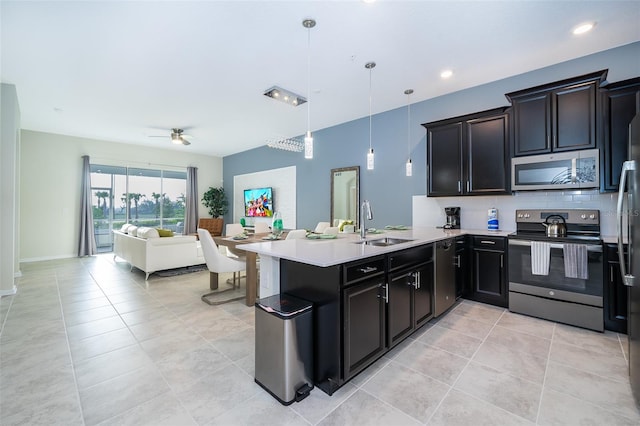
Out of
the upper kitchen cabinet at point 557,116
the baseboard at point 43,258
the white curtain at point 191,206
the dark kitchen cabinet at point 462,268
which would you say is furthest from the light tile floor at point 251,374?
the white curtain at point 191,206

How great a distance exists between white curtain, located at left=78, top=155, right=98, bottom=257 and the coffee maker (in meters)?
8.00

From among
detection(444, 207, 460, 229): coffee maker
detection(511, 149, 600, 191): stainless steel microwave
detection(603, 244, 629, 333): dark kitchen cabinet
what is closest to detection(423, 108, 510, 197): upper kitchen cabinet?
detection(511, 149, 600, 191): stainless steel microwave

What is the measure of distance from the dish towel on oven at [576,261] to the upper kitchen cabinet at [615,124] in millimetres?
698

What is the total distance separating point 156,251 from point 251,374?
3.47 m

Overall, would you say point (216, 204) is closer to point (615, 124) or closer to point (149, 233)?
point (149, 233)

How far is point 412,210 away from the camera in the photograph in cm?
459

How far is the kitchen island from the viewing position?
1.74 m

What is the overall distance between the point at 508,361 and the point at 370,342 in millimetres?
1146

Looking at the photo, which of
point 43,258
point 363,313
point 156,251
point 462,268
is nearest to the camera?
point 363,313

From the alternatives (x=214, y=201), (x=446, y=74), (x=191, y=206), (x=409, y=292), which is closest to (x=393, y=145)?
(x=446, y=74)

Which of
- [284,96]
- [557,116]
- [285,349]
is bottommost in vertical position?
[285,349]

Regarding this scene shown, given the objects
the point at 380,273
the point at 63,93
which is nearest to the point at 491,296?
the point at 380,273

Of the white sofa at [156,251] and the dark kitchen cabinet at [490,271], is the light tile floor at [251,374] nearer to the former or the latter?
the dark kitchen cabinet at [490,271]

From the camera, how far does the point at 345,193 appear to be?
18.3 feet
